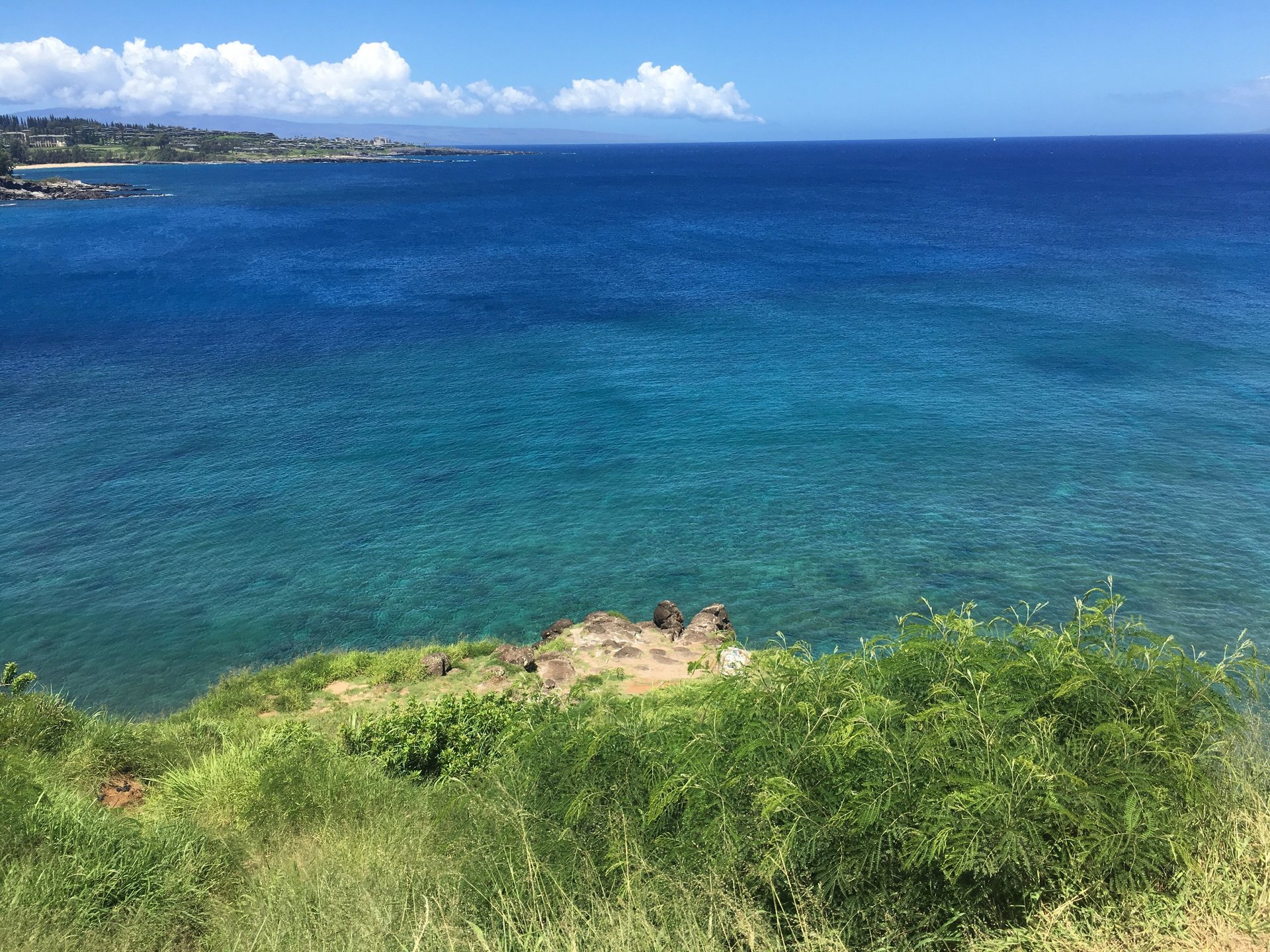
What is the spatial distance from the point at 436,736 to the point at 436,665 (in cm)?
808

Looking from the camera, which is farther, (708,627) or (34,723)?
(708,627)

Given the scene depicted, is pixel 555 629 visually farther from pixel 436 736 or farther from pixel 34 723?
pixel 34 723

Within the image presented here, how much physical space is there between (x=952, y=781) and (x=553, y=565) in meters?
24.8

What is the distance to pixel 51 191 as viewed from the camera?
149m

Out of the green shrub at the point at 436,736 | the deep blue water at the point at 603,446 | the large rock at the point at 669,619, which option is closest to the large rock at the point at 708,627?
the large rock at the point at 669,619

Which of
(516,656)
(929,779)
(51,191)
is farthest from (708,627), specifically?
(51,191)

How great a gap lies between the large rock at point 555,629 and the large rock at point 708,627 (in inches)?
154

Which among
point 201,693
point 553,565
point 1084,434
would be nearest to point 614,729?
point 201,693

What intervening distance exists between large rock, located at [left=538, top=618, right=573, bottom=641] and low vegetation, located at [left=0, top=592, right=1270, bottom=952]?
1432 cm

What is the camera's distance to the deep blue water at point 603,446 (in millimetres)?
29562

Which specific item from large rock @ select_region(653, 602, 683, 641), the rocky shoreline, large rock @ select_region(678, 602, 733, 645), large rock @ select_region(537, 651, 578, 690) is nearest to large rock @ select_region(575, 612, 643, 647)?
large rock @ select_region(653, 602, 683, 641)

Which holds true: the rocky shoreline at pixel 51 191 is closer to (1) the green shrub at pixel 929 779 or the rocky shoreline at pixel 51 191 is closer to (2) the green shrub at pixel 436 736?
(2) the green shrub at pixel 436 736

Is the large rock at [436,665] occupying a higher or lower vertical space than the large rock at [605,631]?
lower

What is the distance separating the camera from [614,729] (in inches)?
418
